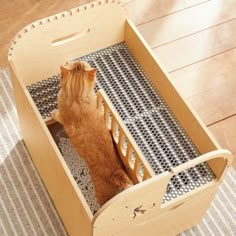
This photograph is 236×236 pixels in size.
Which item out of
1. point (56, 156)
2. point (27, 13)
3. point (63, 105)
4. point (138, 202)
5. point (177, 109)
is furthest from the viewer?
point (27, 13)

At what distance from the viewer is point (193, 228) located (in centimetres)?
148

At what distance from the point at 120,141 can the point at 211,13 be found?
35.4 inches

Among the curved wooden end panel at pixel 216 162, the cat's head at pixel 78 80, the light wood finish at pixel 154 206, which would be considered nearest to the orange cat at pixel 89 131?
the cat's head at pixel 78 80

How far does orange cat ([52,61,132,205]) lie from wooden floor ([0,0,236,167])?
20.5 inches

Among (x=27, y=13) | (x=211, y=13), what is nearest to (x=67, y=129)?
(x=27, y=13)

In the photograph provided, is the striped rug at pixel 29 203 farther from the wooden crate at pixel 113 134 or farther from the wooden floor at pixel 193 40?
the wooden floor at pixel 193 40

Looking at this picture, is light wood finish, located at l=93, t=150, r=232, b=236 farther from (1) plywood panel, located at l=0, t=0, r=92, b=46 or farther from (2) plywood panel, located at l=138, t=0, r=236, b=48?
(1) plywood panel, located at l=0, t=0, r=92, b=46

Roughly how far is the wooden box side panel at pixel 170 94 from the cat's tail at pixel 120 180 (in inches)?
9.4

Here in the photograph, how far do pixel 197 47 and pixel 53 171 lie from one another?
2.85 feet

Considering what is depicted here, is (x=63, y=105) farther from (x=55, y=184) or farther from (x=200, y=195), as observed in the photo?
(x=200, y=195)

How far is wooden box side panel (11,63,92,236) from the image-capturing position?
1.17m

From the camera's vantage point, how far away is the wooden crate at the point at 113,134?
1.11 m

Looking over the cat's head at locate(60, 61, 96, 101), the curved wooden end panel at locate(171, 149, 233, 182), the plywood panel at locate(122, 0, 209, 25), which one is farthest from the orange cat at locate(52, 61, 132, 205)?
the plywood panel at locate(122, 0, 209, 25)

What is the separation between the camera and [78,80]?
129 cm
